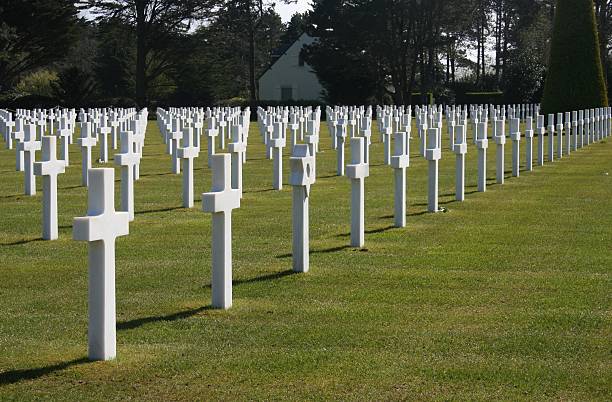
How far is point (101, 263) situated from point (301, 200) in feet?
9.21

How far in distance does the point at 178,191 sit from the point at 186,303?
8550mm

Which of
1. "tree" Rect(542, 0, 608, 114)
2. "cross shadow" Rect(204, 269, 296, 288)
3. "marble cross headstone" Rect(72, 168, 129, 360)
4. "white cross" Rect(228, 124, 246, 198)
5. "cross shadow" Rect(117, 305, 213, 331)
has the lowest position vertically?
"cross shadow" Rect(117, 305, 213, 331)

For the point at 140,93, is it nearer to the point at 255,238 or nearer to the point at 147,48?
the point at 147,48

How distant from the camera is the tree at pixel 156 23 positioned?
60.7 meters

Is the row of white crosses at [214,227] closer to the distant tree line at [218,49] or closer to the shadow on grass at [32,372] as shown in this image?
the shadow on grass at [32,372]

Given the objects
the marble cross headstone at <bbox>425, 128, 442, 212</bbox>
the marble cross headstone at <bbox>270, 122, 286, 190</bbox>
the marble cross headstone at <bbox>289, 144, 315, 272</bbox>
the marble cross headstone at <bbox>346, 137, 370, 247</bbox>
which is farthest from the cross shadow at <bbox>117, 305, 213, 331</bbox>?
the marble cross headstone at <bbox>270, 122, 286, 190</bbox>

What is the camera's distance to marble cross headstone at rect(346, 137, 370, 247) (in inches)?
385

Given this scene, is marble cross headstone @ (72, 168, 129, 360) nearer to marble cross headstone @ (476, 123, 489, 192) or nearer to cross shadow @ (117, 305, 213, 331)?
cross shadow @ (117, 305, 213, 331)

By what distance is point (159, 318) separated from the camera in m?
6.98

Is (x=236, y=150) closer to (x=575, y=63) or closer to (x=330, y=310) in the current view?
(x=330, y=310)

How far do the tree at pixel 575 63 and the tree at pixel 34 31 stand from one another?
2982cm

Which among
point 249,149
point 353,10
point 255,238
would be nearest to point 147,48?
point 353,10

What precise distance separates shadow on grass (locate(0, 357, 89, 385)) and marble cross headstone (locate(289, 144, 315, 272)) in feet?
9.21

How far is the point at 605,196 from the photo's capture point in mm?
15164
